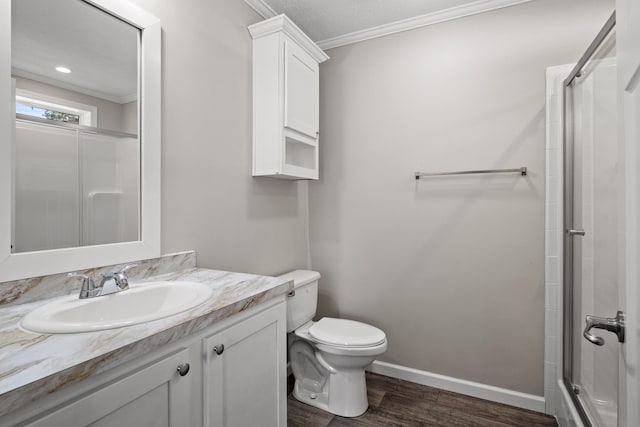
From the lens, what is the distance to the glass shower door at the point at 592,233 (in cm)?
130

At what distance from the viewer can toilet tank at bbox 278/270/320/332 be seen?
1.97 meters

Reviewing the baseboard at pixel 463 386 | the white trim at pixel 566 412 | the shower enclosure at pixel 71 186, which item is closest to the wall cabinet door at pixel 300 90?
the shower enclosure at pixel 71 186

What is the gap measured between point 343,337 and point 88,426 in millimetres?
1377

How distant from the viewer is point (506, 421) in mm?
1812

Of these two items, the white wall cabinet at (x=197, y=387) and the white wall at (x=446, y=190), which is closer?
the white wall cabinet at (x=197, y=387)

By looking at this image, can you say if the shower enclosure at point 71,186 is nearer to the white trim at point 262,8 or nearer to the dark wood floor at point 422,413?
the white trim at point 262,8

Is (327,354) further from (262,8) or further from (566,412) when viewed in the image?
(262,8)

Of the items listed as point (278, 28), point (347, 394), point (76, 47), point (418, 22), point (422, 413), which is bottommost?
point (422, 413)

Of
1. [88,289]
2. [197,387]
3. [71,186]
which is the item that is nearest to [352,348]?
[197,387]

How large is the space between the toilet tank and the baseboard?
699 millimetres

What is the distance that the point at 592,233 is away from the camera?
151cm

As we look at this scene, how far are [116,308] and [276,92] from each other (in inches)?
54.1

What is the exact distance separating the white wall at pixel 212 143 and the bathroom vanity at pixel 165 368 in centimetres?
40

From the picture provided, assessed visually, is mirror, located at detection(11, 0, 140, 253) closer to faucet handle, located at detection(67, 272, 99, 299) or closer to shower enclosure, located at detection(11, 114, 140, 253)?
shower enclosure, located at detection(11, 114, 140, 253)
